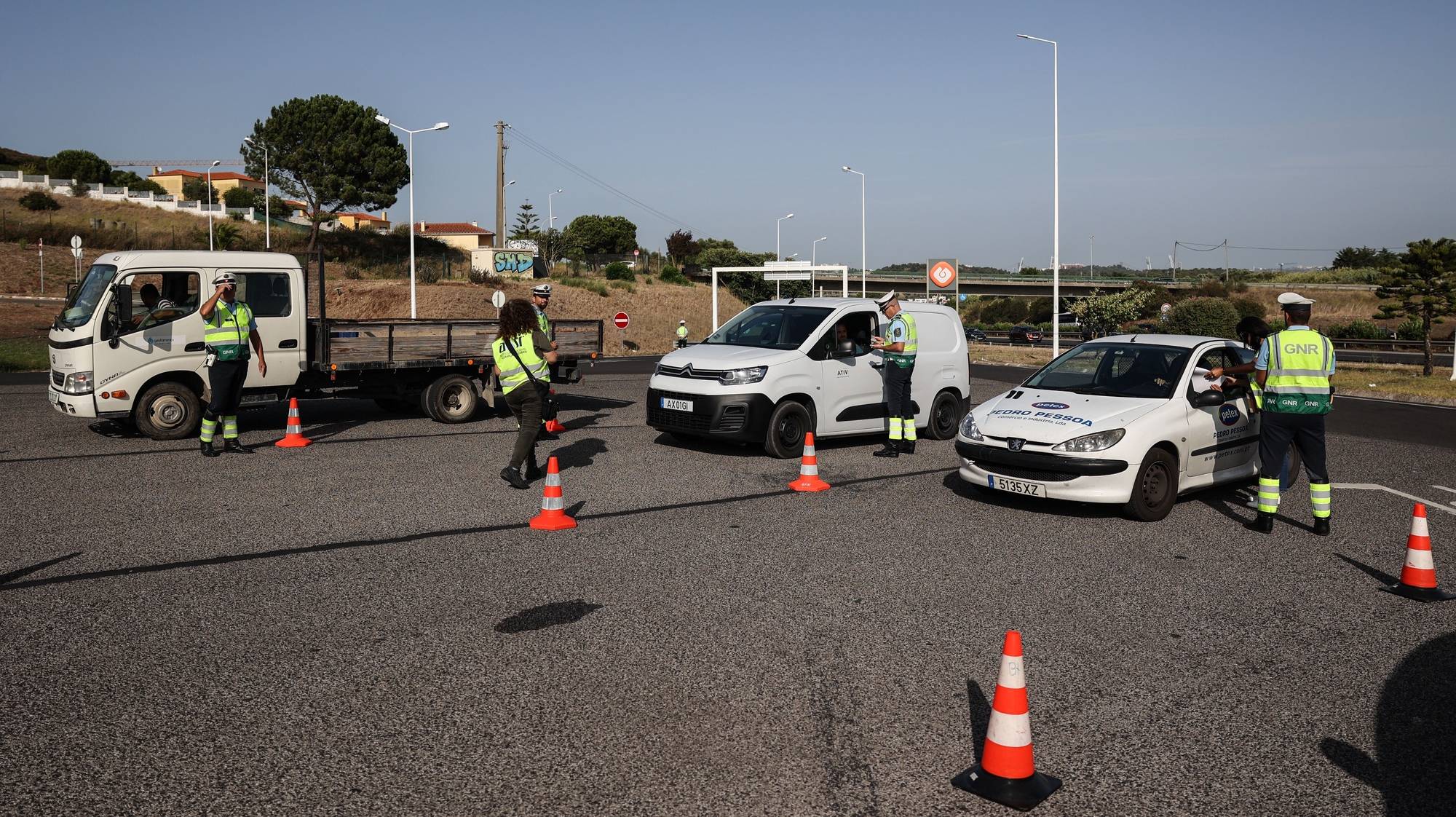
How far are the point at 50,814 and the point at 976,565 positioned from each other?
5.32m

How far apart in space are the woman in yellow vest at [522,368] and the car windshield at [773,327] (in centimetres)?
303

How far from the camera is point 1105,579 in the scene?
6.96 m

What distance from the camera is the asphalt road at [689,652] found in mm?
3930

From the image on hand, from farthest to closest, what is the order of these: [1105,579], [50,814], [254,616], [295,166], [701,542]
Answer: [295,166]
[701,542]
[1105,579]
[254,616]
[50,814]

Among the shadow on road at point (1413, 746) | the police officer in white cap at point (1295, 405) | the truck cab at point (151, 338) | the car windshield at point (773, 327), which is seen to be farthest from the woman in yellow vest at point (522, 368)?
the shadow on road at point (1413, 746)

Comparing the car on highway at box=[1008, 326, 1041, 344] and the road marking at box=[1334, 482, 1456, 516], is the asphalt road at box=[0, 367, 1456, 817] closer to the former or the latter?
the road marking at box=[1334, 482, 1456, 516]

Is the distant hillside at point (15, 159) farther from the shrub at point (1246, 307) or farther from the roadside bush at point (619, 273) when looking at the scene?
the shrub at point (1246, 307)

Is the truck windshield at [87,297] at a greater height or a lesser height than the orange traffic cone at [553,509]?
greater

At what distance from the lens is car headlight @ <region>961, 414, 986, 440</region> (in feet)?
30.0

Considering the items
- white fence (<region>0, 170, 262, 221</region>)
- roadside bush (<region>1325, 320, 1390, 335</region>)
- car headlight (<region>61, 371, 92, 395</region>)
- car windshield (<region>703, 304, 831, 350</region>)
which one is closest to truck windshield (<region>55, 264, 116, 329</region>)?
car headlight (<region>61, 371, 92, 395</region>)

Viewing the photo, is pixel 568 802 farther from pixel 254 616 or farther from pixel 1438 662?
pixel 1438 662

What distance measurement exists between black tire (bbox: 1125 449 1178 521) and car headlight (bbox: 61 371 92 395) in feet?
35.0

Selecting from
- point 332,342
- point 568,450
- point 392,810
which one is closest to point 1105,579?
point 392,810

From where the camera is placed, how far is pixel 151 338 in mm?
12266
